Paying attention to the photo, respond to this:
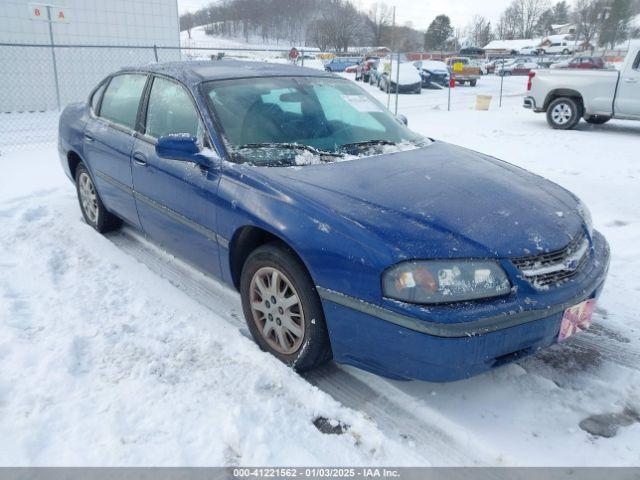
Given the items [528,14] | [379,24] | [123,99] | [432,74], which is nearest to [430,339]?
[123,99]

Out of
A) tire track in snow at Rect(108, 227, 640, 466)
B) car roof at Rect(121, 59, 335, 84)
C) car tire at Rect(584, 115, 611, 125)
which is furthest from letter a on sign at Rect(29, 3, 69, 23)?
car tire at Rect(584, 115, 611, 125)

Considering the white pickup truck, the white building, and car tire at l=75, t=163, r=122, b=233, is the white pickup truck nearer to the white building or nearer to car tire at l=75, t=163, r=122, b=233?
the white building

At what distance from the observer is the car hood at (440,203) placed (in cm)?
226

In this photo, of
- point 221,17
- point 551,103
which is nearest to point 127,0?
point 551,103

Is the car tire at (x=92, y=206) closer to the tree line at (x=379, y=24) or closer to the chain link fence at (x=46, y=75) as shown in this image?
the chain link fence at (x=46, y=75)

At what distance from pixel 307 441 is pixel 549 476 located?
1011mm

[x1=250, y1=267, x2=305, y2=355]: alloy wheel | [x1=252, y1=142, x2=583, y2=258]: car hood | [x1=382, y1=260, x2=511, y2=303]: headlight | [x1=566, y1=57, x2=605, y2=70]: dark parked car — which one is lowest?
[x1=250, y1=267, x2=305, y2=355]: alloy wheel

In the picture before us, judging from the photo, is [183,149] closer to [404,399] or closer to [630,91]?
[404,399]

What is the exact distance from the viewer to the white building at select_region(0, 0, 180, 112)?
41.3 feet

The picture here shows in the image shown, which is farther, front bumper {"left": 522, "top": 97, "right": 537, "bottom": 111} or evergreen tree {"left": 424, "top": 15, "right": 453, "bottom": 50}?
evergreen tree {"left": 424, "top": 15, "right": 453, "bottom": 50}

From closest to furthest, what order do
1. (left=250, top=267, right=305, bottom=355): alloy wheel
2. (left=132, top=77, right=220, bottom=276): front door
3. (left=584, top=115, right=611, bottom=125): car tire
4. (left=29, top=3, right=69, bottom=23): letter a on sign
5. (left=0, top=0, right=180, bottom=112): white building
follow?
1. (left=250, top=267, right=305, bottom=355): alloy wheel
2. (left=132, top=77, right=220, bottom=276): front door
3. (left=584, top=115, right=611, bottom=125): car tire
4. (left=29, top=3, right=69, bottom=23): letter a on sign
5. (left=0, top=0, right=180, bottom=112): white building

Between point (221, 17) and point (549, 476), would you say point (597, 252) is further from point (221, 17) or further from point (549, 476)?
A: point (221, 17)

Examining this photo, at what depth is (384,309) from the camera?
2188 mm

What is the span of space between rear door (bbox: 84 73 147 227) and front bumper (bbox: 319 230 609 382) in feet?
7.35
